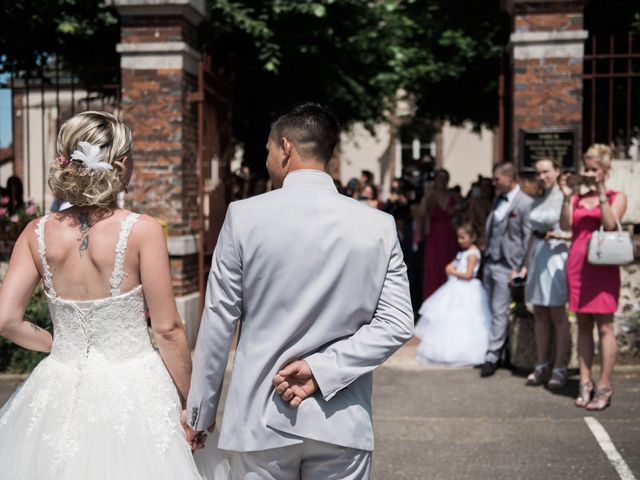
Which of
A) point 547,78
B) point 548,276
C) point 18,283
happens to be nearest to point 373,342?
point 18,283

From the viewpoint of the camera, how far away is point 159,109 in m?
8.70

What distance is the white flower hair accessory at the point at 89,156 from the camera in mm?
2963

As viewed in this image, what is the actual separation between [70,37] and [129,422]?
7.90 meters

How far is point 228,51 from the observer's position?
438 inches

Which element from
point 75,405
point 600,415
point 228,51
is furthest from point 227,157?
point 75,405

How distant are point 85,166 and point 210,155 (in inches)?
258

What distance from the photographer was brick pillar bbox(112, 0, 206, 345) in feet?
28.5

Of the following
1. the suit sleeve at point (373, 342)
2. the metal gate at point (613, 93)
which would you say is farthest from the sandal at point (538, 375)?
the suit sleeve at point (373, 342)

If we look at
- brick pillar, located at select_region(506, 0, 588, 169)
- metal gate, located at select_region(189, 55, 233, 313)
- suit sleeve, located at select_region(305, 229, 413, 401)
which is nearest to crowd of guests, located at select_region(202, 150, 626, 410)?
brick pillar, located at select_region(506, 0, 588, 169)

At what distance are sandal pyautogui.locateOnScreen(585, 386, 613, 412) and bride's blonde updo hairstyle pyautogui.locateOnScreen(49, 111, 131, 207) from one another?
4707 millimetres

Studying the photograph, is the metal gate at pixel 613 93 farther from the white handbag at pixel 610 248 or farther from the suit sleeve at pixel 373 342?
the suit sleeve at pixel 373 342

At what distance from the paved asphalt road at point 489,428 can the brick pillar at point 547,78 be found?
230cm

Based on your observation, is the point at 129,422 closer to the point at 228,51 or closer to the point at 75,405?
the point at 75,405

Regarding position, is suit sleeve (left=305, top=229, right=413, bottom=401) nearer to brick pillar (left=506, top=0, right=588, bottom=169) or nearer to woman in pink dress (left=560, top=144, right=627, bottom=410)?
woman in pink dress (left=560, top=144, right=627, bottom=410)
